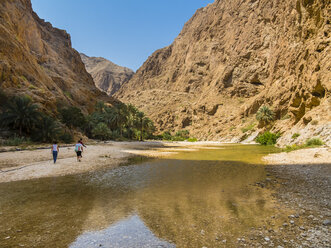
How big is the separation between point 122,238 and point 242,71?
100 meters

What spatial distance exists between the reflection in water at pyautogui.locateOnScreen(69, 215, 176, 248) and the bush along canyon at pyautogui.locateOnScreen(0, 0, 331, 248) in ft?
0.08

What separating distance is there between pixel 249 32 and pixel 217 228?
111 m

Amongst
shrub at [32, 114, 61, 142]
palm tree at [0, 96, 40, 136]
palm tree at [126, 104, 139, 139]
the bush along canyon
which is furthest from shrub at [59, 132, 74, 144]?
palm tree at [126, 104, 139, 139]

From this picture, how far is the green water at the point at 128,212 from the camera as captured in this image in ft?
13.6

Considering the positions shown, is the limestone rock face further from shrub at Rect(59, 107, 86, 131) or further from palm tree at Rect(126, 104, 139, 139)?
palm tree at Rect(126, 104, 139, 139)

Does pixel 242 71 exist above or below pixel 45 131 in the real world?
above

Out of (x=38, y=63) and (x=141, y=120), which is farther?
(x=141, y=120)

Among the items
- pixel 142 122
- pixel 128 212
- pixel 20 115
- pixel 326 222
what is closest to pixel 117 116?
pixel 142 122

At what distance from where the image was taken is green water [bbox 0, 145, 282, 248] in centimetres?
414

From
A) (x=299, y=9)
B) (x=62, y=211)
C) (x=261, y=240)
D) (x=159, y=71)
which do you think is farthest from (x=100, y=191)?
(x=159, y=71)

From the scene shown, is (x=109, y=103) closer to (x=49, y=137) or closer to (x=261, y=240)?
(x=49, y=137)

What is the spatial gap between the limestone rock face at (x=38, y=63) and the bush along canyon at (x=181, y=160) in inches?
15.7

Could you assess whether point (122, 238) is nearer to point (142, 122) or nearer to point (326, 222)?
point (326, 222)

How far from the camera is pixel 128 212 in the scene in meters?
5.59
